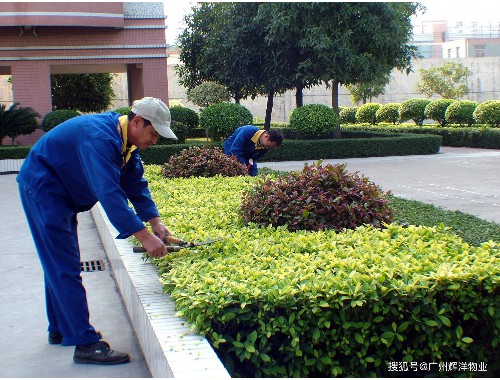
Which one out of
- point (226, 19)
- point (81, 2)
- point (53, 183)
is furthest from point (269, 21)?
point (53, 183)

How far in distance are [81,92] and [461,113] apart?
15528mm

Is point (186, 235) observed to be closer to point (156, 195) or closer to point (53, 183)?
point (53, 183)

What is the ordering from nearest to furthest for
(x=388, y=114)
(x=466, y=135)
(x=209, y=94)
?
1. (x=466, y=135)
2. (x=209, y=94)
3. (x=388, y=114)

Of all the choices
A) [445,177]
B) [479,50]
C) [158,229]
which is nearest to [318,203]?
[158,229]

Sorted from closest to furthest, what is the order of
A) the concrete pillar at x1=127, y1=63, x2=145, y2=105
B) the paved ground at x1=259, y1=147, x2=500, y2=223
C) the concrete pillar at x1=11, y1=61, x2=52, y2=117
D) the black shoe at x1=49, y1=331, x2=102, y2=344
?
the black shoe at x1=49, y1=331, x2=102, y2=344 < the paved ground at x1=259, y1=147, x2=500, y2=223 < the concrete pillar at x1=11, y1=61, x2=52, y2=117 < the concrete pillar at x1=127, y1=63, x2=145, y2=105

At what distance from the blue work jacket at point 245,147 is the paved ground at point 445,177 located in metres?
2.39

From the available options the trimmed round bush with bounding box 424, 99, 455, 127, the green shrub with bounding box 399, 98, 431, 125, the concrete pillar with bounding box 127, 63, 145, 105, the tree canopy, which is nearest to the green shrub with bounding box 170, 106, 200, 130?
the concrete pillar with bounding box 127, 63, 145, 105

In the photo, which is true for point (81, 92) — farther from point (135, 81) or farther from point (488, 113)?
point (488, 113)

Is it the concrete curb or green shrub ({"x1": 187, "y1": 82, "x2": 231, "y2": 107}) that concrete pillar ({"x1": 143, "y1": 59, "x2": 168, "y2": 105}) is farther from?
the concrete curb

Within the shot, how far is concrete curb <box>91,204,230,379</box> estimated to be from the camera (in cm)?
269

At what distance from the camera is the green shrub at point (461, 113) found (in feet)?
82.1

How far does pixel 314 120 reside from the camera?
1948 centimetres

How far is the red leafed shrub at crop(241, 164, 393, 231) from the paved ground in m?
1.00

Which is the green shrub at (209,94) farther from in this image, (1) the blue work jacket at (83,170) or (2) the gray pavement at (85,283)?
(1) the blue work jacket at (83,170)
